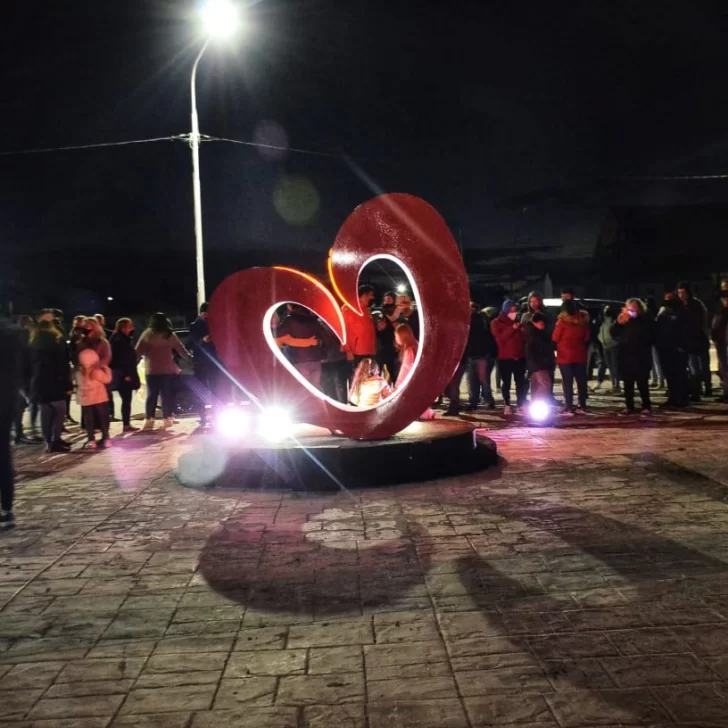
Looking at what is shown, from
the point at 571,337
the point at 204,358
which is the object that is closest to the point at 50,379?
the point at 204,358

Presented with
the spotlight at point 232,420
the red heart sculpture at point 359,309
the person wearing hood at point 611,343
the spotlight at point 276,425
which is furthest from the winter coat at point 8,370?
the person wearing hood at point 611,343

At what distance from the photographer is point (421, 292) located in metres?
7.86

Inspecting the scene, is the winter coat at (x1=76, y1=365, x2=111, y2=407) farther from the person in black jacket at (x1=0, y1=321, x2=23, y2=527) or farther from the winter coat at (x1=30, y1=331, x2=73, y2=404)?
the person in black jacket at (x1=0, y1=321, x2=23, y2=527)

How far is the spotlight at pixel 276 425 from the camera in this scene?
8445 mm

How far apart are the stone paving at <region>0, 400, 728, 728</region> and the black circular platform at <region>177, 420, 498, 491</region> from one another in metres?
0.24

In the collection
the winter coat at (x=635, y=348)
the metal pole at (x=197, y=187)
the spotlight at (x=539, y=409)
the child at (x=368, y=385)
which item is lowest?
the spotlight at (x=539, y=409)

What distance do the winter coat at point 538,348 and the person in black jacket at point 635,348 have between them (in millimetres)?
1109

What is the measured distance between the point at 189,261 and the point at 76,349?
33.6 metres

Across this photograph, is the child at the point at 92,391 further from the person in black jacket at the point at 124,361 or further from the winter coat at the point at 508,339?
the winter coat at the point at 508,339

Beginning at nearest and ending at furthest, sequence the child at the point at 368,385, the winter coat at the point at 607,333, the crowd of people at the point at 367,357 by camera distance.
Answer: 1. the child at the point at 368,385
2. the crowd of people at the point at 367,357
3. the winter coat at the point at 607,333

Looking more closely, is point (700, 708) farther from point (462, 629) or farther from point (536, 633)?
point (462, 629)

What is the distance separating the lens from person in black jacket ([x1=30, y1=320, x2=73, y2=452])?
10.1 meters

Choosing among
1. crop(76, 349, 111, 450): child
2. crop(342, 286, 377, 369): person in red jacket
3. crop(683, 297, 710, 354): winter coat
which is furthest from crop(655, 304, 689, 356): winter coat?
crop(76, 349, 111, 450): child

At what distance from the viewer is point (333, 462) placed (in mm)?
7750
